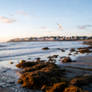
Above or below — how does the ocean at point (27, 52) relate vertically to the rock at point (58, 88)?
below

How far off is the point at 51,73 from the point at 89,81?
2517 millimetres

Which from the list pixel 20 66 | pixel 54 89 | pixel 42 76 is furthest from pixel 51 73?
pixel 20 66

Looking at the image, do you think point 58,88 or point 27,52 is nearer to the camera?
point 58,88

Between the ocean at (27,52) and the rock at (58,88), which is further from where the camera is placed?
the ocean at (27,52)

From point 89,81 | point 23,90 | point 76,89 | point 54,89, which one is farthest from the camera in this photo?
point 89,81

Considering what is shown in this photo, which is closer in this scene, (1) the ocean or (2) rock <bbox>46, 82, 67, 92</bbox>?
(2) rock <bbox>46, 82, 67, 92</bbox>

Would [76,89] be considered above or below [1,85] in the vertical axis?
above

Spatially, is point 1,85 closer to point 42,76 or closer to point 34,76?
point 34,76

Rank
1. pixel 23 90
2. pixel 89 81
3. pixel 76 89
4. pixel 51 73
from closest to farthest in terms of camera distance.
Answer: pixel 76 89 → pixel 23 90 → pixel 89 81 → pixel 51 73

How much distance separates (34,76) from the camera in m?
7.15

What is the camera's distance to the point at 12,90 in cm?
638

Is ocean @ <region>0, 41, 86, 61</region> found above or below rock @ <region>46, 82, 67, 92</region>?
Result: below

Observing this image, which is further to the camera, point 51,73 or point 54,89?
point 51,73

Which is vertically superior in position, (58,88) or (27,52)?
(58,88)
